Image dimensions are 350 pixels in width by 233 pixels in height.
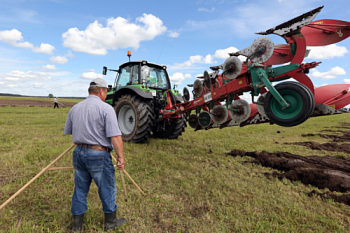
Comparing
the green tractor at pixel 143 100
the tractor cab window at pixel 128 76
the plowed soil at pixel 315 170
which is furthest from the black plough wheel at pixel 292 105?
the tractor cab window at pixel 128 76

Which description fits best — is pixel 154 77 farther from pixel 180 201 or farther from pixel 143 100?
pixel 180 201

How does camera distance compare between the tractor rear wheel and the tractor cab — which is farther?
the tractor rear wheel

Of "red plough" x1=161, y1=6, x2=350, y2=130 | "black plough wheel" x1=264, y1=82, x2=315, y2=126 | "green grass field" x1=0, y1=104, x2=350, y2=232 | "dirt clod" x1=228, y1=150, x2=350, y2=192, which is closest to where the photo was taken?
"green grass field" x1=0, y1=104, x2=350, y2=232

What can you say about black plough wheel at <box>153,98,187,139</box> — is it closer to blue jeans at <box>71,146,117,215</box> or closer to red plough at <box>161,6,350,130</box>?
red plough at <box>161,6,350,130</box>

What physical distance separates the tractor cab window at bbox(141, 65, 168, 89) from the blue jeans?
432 centimetres

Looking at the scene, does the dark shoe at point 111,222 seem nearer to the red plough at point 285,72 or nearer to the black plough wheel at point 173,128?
the red plough at point 285,72

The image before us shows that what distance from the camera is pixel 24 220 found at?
2.18m

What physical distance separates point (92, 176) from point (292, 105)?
2.95 metres

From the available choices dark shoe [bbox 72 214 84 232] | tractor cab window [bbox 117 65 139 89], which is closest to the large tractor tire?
tractor cab window [bbox 117 65 139 89]

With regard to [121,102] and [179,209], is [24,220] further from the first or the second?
[121,102]

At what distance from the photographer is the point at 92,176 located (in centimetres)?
208

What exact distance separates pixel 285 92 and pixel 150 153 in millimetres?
3120

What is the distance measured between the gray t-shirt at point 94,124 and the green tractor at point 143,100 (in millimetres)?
3351

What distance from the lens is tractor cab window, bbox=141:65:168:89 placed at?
6252 millimetres
